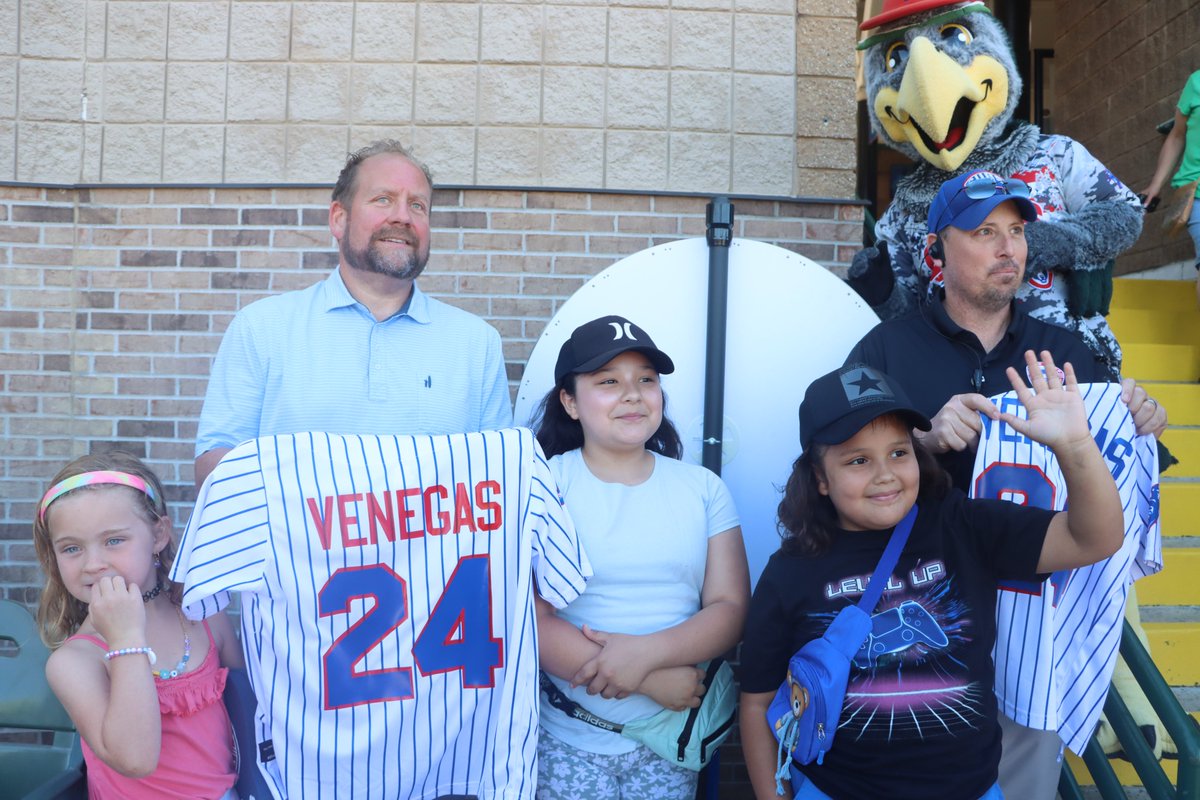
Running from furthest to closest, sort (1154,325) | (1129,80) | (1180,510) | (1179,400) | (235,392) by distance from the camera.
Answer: (1129,80)
(1154,325)
(1179,400)
(1180,510)
(235,392)

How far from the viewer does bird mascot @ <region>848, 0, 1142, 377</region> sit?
2984 millimetres

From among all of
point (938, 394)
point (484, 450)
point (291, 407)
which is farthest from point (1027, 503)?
point (291, 407)

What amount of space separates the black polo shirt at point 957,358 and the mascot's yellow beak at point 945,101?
0.76m

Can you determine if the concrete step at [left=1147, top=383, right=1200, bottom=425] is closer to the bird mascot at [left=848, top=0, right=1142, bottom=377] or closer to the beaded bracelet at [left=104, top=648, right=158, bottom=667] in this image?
the bird mascot at [left=848, top=0, right=1142, bottom=377]

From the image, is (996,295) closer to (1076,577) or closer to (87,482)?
(1076,577)

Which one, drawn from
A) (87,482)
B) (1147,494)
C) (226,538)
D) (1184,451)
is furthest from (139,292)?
(1184,451)

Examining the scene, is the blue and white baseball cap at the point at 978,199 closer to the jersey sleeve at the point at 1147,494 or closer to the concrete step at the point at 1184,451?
the jersey sleeve at the point at 1147,494

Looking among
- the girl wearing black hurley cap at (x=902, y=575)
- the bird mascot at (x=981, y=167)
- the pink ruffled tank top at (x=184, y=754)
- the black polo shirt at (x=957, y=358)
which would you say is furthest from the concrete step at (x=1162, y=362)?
the pink ruffled tank top at (x=184, y=754)

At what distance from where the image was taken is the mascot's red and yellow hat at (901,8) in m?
3.26

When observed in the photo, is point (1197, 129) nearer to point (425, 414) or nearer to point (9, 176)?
point (425, 414)

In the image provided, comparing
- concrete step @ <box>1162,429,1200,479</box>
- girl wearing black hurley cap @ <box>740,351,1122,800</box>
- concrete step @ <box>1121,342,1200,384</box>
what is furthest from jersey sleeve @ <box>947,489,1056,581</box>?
concrete step @ <box>1121,342,1200,384</box>

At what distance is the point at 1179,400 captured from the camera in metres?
4.51

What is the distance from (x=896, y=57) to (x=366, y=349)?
2.10 m

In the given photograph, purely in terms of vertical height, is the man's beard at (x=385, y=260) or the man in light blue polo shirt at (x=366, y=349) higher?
the man's beard at (x=385, y=260)
